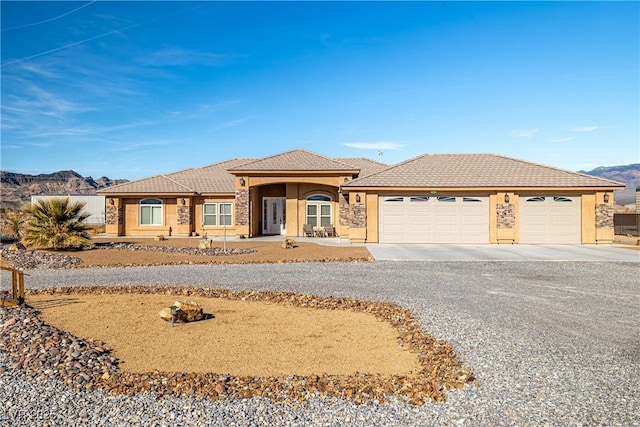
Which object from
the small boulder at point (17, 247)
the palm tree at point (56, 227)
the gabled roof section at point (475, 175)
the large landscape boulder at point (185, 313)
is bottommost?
the large landscape boulder at point (185, 313)

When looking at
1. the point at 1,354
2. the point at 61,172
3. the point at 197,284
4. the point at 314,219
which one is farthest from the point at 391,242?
the point at 61,172

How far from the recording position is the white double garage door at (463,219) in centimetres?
2112

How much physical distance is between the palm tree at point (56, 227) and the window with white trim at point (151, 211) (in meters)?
8.33

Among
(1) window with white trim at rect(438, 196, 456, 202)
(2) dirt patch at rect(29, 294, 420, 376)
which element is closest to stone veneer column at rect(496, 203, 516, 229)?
(1) window with white trim at rect(438, 196, 456, 202)

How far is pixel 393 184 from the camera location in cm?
2122

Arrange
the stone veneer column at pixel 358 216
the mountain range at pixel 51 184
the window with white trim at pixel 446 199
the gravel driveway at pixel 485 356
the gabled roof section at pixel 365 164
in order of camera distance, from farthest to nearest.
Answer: the mountain range at pixel 51 184 → the gabled roof section at pixel 365 164 → the window with white trim at pixel 446 199 → the stone veneer column at pixel 358 216 → the gravel driveway at pixel 485 356

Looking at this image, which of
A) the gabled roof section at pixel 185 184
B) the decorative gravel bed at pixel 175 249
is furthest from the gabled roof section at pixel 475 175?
the gabled roof section at pixel 185 184

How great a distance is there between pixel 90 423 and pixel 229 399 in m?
1.30

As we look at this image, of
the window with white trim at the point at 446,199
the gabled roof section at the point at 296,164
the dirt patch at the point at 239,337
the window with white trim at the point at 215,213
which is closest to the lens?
the dirt patch at the point at 239,337

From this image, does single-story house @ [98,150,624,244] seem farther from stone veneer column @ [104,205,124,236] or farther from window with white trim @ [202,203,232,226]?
window with white trim @ [202,203,232,226]

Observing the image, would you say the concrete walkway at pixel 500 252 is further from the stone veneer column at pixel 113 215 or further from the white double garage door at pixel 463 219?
the stone veneer column at pixel 113 215

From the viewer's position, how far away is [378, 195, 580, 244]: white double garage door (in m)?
21.1

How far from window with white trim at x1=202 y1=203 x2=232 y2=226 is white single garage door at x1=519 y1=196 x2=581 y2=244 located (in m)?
17.3

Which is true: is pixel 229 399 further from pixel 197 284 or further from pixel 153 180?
pixel 153 180
